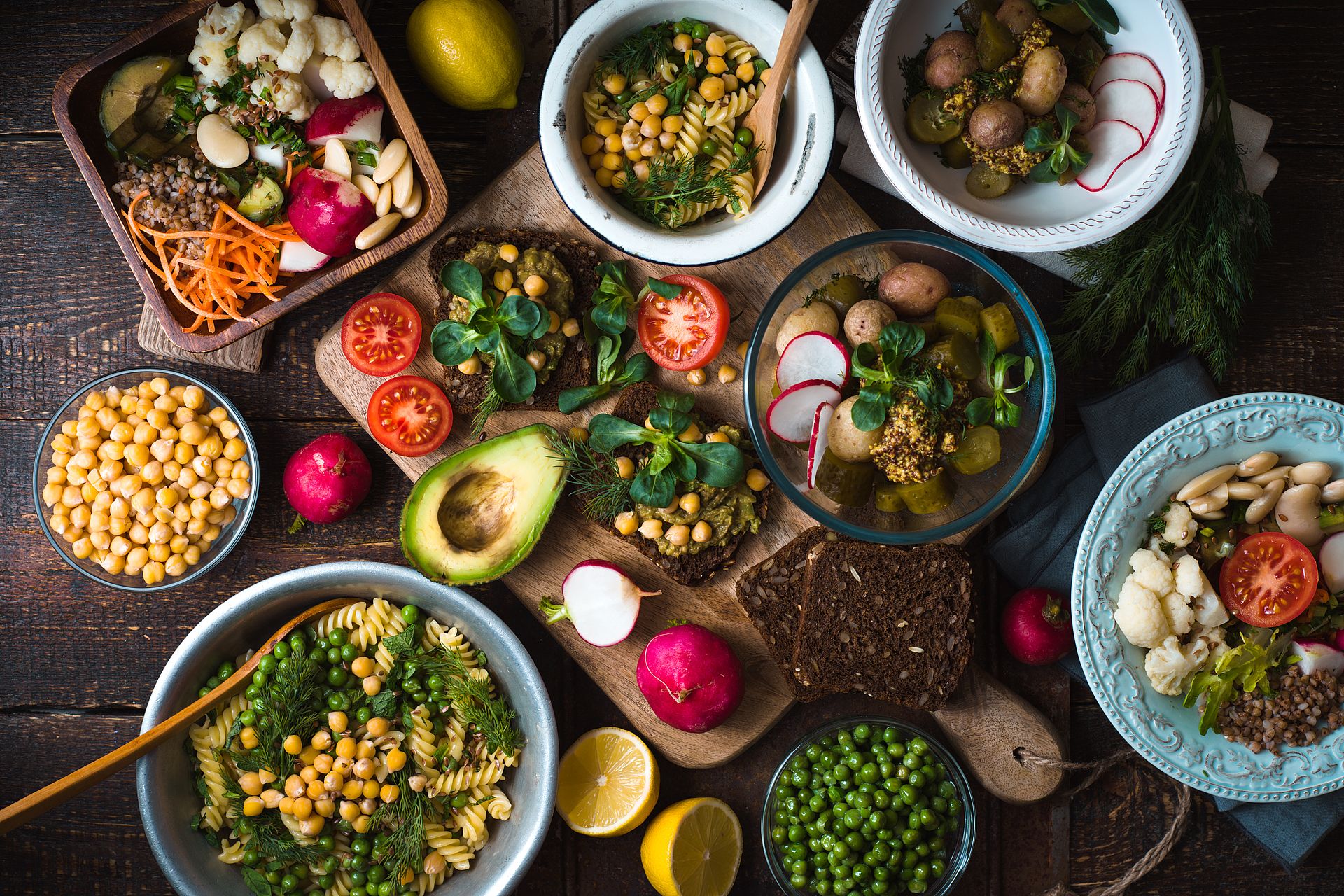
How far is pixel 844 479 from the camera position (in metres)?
2.54

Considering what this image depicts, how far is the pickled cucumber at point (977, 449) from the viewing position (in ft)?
8.05

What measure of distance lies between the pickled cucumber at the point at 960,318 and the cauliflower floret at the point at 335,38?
1.78 m

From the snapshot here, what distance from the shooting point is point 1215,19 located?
2.89 metres

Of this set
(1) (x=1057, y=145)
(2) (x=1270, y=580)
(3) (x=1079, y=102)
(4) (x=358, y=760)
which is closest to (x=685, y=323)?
(1) (x=1057, y=145)

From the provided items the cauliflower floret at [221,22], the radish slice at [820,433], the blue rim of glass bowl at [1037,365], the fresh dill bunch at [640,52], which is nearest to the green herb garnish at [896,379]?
the radish slice at [820,433]

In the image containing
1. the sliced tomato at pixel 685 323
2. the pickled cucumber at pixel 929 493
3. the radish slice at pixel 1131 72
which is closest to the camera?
the radish slice at pixel 1131 72

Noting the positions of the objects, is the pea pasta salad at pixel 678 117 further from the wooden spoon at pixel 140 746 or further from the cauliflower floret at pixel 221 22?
the wooden spoon at pixel 140 746

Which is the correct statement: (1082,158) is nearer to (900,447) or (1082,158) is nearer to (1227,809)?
(900,447)

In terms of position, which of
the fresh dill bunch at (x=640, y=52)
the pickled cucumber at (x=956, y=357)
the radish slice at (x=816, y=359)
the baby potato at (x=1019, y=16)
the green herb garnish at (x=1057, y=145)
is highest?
the baby potato at (x=1019, y=16)

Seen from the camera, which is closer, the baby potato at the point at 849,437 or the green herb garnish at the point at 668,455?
the baby potato at the point at 849,437

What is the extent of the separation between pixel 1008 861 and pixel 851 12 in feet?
9.37

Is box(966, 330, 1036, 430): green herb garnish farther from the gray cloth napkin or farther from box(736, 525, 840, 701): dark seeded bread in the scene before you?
box(736, 525, 840, 701): dark seeded bread

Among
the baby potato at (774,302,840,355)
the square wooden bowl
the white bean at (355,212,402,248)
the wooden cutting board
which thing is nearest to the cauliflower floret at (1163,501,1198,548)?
the wooden cutting board

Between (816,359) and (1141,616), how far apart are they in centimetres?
121
